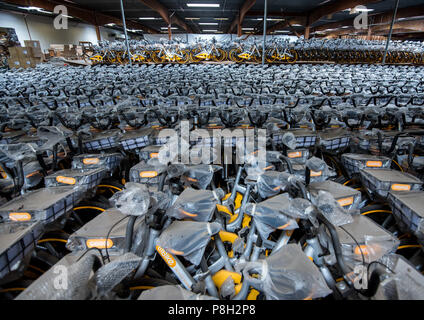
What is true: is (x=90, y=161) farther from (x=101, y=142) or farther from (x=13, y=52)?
(x=13, y=52)

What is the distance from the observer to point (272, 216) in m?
1.37

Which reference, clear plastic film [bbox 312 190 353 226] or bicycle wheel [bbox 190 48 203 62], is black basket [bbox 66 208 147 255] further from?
bicycle wheel [bbox 190 48 203 62]

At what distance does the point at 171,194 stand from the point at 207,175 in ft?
1.22

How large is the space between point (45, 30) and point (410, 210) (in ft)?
92.4

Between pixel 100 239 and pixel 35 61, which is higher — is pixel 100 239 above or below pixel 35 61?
below

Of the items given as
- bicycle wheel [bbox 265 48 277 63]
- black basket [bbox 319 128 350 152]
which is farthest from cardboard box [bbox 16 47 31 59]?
black basket [bbox 319 128 350 152]

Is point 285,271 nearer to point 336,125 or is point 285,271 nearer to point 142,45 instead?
point 336,125

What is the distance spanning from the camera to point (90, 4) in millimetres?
17562

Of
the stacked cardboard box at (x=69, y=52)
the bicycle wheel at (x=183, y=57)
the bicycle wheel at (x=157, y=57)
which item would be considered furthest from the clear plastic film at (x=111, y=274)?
the stacked cardboard box at (x=69, y=52)

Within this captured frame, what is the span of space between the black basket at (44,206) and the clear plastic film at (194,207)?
3.54ft

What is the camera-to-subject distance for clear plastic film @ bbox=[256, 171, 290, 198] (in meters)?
1.67

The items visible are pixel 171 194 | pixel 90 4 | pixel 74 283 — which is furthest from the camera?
pixel 90 4

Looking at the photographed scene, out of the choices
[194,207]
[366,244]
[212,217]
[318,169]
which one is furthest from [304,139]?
[194,207]
